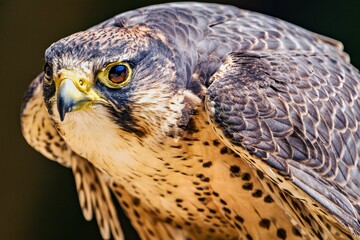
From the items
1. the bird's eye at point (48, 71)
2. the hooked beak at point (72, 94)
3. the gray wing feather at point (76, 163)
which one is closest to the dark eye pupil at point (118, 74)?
the hooked beak at point (72, 94)

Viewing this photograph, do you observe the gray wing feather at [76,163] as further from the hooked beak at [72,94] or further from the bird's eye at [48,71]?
the hooked beak at [72,94]

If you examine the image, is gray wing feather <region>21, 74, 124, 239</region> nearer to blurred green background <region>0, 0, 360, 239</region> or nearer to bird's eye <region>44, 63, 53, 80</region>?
bird's eye <region>44, 63, 53, 80</region>

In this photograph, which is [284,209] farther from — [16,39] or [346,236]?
[16,39]

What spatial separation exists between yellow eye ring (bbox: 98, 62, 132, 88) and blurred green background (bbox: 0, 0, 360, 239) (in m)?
3.53

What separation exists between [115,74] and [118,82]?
4cm

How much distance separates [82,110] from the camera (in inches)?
149

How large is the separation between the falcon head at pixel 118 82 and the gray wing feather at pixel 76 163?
0.90m

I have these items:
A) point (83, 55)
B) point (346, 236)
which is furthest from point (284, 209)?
point (83, 55)

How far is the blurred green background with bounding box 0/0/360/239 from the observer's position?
7.32m

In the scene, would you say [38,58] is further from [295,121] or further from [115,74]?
[295,121]

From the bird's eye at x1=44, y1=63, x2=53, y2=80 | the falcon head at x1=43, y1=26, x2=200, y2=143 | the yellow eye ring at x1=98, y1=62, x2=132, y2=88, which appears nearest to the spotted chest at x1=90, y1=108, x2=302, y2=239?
the falcon head at x1=43, y1=26, x2=200, y2=143

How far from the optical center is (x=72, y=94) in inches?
144

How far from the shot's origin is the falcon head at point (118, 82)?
373 centimetres

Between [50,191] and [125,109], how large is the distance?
3.80m
